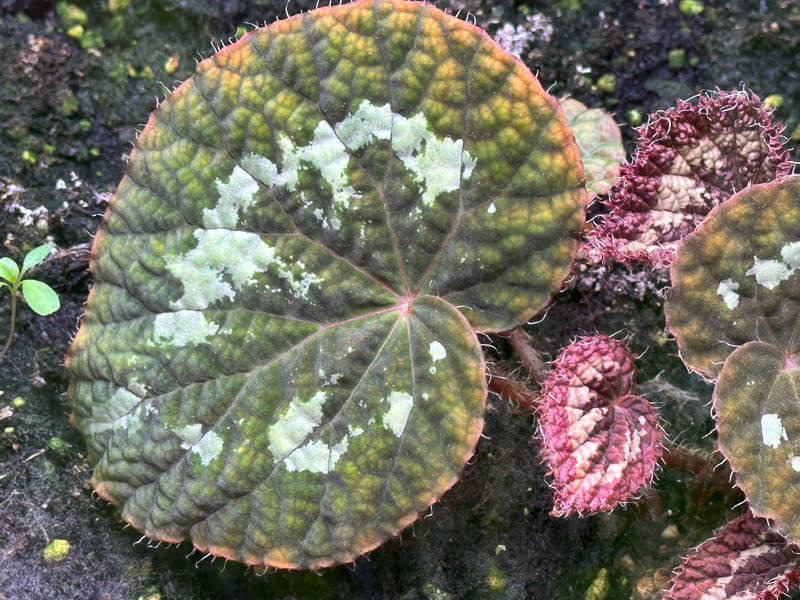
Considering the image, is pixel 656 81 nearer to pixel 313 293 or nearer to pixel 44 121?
pixel 313 293

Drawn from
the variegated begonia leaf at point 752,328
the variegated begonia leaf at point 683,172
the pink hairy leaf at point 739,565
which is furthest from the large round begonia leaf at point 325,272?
the pink hairy leaf at point 739,565

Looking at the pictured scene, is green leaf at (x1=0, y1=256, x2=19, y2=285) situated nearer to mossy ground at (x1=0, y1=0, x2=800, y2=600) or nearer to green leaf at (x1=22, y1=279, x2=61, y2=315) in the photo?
green leaf at (x1=22, y1=279, x2=61, y2=315)

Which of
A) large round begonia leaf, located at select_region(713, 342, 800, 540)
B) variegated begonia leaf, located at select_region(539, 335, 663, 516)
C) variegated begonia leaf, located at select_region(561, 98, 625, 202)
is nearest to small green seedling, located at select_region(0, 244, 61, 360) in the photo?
variegated begonia leaf, located at select_region(539, 335, 663, 516)

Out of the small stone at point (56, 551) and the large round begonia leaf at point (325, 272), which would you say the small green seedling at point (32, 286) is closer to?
the large round begonia leaf at point (325, 272)

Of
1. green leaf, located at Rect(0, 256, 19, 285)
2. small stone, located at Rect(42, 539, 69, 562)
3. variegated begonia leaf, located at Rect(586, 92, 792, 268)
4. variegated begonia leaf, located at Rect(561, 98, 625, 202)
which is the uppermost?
variegated begonia leaf, located at Rect(586, 92, 792, 268)

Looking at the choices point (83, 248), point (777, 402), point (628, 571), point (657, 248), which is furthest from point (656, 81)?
point (83, 248)
